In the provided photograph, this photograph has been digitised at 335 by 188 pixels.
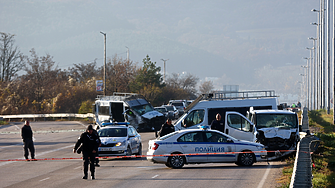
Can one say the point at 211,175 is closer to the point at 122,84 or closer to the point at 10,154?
the point at 10,154

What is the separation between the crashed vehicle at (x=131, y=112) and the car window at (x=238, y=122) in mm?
13381

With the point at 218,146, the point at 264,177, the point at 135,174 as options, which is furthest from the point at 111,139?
the point at 264,177

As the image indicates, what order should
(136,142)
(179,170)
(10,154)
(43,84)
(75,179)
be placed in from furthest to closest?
(43,84)
(10,154)
(136,142)
(179,170)
(75,179)

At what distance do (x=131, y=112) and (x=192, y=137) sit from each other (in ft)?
59.3

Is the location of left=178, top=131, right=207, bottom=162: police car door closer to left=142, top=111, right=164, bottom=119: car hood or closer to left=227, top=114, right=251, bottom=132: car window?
left=227, top=114, right=251, bottom=132: car window

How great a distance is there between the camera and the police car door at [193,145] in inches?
613

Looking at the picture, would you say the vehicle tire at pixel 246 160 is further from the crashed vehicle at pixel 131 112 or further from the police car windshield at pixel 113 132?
the crashed vehicle at pixel 131 112

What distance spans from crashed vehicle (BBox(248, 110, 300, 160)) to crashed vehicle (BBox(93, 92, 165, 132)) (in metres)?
15.3

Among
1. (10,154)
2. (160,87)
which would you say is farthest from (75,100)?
(10,154)

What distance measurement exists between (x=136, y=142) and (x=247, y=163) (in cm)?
563

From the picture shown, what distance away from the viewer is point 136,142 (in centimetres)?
1955

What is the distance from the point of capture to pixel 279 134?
17422 millimetres

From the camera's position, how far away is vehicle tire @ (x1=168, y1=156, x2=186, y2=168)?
15.6 metres

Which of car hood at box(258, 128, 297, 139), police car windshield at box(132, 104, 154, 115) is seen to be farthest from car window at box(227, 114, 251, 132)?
police car windshield at box(132, 104, 154, 115)
